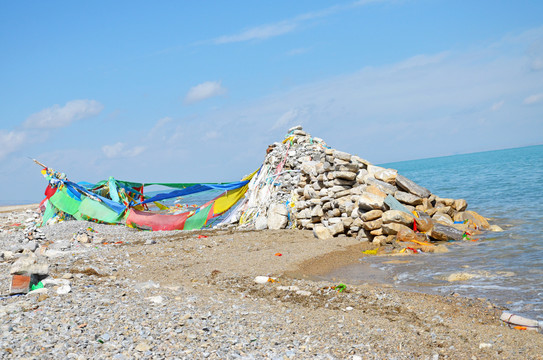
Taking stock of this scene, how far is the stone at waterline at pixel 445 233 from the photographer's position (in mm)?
9719

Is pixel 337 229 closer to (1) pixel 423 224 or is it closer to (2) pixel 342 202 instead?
(2) pixel 342 202

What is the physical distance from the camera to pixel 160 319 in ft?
14.9

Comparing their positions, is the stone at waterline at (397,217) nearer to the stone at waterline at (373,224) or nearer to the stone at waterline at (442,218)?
the stone at waterline at (373,224)

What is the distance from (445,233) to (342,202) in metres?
2.58

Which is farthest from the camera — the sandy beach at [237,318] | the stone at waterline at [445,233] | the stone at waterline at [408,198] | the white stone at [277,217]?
the white stone at [277,217]

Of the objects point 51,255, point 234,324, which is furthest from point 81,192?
point 234,324

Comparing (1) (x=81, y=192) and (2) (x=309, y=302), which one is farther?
(1) (x=81, y=192)

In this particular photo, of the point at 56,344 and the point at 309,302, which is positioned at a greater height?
the point at 56,344

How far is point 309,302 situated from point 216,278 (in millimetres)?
1997

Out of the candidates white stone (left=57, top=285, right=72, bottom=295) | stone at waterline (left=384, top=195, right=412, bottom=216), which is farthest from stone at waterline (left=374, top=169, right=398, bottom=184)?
white stone (left=57, top=285, right=72, bottom=295)

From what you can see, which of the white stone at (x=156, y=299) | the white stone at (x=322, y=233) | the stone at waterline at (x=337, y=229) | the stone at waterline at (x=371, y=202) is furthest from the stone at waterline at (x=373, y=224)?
the white stone at (x=156, y=299)

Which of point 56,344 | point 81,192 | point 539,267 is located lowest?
point 539,267

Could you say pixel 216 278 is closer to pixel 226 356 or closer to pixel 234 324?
pixel 234 324

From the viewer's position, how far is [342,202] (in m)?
11.1
